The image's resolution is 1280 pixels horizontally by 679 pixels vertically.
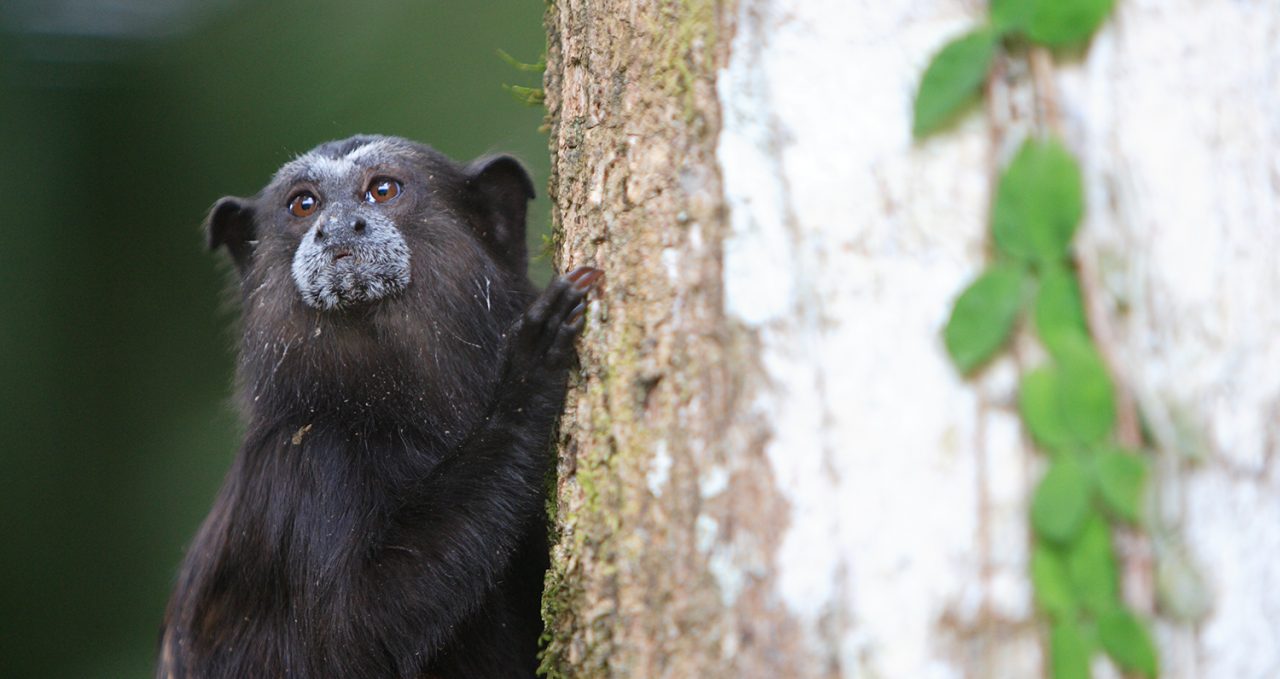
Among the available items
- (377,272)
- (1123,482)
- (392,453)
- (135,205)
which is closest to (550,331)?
(392,453)

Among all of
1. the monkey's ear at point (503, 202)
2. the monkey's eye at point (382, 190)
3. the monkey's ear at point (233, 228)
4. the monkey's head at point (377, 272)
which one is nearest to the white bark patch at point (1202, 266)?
the monkey's head at point (377, 272)

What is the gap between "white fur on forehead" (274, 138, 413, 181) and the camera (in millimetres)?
4316

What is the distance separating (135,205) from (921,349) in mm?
6456

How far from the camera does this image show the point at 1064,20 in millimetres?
1964

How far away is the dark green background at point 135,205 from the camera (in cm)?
698

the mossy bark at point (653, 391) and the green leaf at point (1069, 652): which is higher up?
the mossy bark at point (653, 391)

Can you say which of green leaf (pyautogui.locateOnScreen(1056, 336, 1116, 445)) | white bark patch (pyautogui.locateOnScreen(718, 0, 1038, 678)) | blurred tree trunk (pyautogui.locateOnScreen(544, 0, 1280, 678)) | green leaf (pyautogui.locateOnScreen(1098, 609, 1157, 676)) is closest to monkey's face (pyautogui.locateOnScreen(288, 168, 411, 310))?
Result: blurred tree trunk (pyautogui.locateOnScreen(544, 0, 1280, 678))

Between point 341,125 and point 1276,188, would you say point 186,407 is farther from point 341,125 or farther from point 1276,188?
point 1276,188

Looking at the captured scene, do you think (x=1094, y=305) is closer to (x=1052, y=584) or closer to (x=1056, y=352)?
(x=1056, y=352)

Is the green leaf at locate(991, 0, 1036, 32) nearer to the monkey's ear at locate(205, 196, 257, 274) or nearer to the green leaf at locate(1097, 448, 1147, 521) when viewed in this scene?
the green leaf at locate(1097, 448, 1147, 521)

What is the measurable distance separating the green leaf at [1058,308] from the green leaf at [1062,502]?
190mm

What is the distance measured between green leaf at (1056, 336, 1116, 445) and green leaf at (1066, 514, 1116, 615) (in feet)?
0.45

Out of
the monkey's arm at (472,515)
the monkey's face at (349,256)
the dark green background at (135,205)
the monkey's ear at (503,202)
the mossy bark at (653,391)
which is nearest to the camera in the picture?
the mossy bark at (653,391)

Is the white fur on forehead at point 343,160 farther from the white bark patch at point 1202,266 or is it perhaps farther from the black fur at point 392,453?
the white bark patch at point 1202,266
